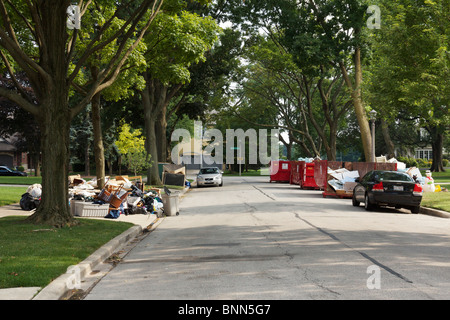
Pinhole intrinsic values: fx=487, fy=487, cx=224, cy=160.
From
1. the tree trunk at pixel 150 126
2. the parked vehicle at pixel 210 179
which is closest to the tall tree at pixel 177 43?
the tree trunk at pixel 150 126

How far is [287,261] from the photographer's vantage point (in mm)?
8125

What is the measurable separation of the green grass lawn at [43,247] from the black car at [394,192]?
8852mm

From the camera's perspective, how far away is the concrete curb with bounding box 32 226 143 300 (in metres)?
6.07

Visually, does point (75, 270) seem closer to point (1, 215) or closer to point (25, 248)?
point (25, 248)

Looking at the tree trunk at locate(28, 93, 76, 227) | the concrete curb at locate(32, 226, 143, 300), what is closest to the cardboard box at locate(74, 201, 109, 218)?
the tree trunk at locate(28, 93, 76, 227)

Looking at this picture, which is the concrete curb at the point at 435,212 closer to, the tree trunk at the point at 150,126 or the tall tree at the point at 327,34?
the tall tree at the point at 327,34

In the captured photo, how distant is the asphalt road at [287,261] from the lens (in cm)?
616

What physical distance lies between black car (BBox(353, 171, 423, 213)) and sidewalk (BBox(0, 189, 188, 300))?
24.6ft

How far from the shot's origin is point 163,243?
423 inches

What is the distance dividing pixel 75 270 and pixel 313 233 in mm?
5950

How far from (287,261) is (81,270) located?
3317 mm

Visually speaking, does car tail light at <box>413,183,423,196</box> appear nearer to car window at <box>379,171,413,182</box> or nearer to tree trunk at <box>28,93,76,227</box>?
car window at <box>379,171,413,182</box>

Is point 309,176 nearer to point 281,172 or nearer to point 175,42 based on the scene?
point 281,172
